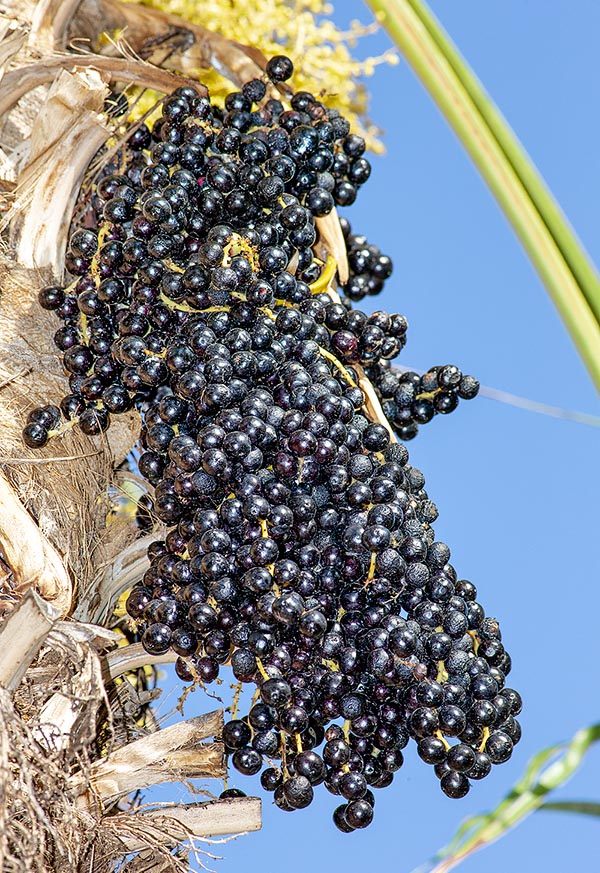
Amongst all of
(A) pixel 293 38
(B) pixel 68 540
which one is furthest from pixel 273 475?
(A) pixel 293 38

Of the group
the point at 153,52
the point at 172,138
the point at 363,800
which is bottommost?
the point at 363,800

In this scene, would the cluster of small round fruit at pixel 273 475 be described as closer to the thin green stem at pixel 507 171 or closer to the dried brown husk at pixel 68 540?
the dried brown husk at pixel 68 540

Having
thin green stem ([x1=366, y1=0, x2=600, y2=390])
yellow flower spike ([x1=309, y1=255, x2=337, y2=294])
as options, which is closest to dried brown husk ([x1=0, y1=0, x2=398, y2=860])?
yellow flower spike ([x1=309, y1=255, x2=337, y2=294])

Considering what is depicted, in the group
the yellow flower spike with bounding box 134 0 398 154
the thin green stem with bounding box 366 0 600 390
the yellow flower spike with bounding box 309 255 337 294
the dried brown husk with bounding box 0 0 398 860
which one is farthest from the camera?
the yellow flower spike with bounding box 134 0 398 154

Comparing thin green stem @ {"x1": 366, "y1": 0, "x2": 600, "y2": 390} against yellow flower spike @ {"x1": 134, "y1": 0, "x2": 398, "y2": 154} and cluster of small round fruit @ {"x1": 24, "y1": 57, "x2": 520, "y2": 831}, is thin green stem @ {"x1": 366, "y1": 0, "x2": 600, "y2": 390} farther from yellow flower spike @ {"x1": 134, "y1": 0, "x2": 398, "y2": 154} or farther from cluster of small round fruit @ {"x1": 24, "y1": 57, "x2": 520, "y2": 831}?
yellow flower spike @ {"x1": 134, "y1": 0, "x2": 398, "y2": 154}

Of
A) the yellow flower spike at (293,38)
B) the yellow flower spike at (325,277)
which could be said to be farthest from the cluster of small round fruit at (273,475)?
the yellow flower spike at (293,38)

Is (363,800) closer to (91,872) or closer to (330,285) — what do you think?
(91,872)

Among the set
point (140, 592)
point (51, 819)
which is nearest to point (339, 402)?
point (140, 592)

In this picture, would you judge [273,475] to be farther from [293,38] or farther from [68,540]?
[293,38]
